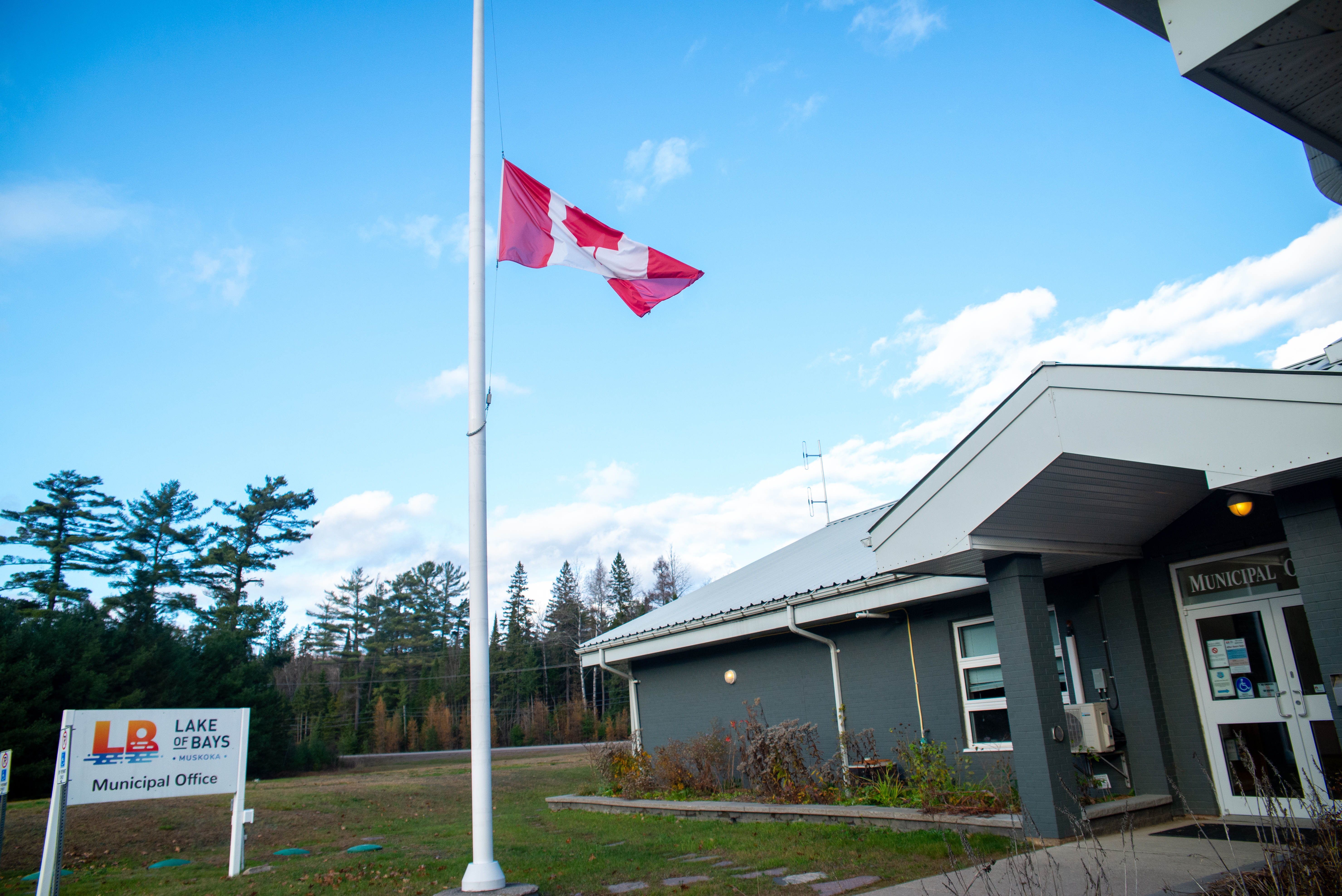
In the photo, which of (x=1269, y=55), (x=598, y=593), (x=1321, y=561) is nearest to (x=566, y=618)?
(x=598, y=593)

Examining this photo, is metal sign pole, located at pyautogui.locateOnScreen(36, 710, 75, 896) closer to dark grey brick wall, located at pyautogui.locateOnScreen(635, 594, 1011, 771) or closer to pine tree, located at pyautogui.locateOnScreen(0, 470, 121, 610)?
dark grey brick wall, located at pyautogui.locateOnScreen(635, 594, 1011, 771)

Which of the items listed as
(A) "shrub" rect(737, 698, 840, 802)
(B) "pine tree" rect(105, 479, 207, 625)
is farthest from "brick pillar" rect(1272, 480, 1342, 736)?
(B) "pine tree" rect(105, 479, 207, 625)

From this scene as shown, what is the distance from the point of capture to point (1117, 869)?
5918 millimetres

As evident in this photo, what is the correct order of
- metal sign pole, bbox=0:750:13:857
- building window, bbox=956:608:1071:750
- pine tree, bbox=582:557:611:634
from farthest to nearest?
pine tree, bbox=582:557:611:634 → building window, bbox=956:608:1071:750 → metal sign pole, bbox=0:750:13:857

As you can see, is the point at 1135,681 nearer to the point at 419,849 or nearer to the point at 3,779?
the point at 419,849

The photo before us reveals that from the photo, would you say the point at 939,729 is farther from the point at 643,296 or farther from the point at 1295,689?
the point at 643,296

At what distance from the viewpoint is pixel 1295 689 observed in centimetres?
710

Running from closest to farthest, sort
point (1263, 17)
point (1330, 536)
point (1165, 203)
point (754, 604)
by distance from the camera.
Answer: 1. point (1263, 17)
2. point (1330, 536)
3. point (1165, 203)
4. point (754, 604)

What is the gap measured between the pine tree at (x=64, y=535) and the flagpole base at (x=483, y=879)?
36.1 metres

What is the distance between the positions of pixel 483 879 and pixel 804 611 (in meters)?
6.58

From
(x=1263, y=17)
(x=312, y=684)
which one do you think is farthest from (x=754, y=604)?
(x=312, y=684)

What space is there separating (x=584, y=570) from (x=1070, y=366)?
204ft

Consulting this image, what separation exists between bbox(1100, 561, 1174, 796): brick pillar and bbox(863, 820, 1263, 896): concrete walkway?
1.18m

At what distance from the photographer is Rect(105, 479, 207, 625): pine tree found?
35.4 meters
